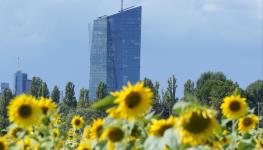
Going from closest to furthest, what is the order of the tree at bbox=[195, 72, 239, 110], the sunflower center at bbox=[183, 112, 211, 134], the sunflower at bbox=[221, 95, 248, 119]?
the sunflower center at bbox=[183, 112, 211, 134]
the sunflower at bbox=[221, 95, 248, 119]
the tree at bbox=[195, 72, 239, 110]

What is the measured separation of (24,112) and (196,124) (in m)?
1.12

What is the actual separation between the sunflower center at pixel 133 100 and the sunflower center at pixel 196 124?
1.27ft

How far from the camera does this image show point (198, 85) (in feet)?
301

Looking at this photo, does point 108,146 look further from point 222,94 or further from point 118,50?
point 118,50

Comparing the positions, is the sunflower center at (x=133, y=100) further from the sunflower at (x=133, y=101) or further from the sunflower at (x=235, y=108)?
the sunflower at (x=235, y=108)

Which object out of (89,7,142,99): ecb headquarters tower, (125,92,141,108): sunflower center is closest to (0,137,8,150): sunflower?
(125,92,141,108): sunflower center

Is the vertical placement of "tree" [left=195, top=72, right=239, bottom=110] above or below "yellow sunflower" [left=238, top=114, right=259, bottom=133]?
above

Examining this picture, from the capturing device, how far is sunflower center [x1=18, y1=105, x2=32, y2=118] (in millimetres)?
3949

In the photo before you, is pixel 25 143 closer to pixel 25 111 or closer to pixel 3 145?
Answer: pixel 3 145

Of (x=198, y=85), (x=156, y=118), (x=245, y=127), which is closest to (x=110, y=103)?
(x=156, y=118)

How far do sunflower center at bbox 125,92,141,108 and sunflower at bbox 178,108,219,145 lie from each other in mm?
355

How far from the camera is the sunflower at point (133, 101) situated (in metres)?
3.49

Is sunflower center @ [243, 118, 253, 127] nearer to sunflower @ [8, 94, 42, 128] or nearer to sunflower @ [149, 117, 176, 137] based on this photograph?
sunflower @ [149, 117, 176, 137]

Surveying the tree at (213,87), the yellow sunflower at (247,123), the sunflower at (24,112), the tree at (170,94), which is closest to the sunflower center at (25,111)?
the sunflower at (24,112)
